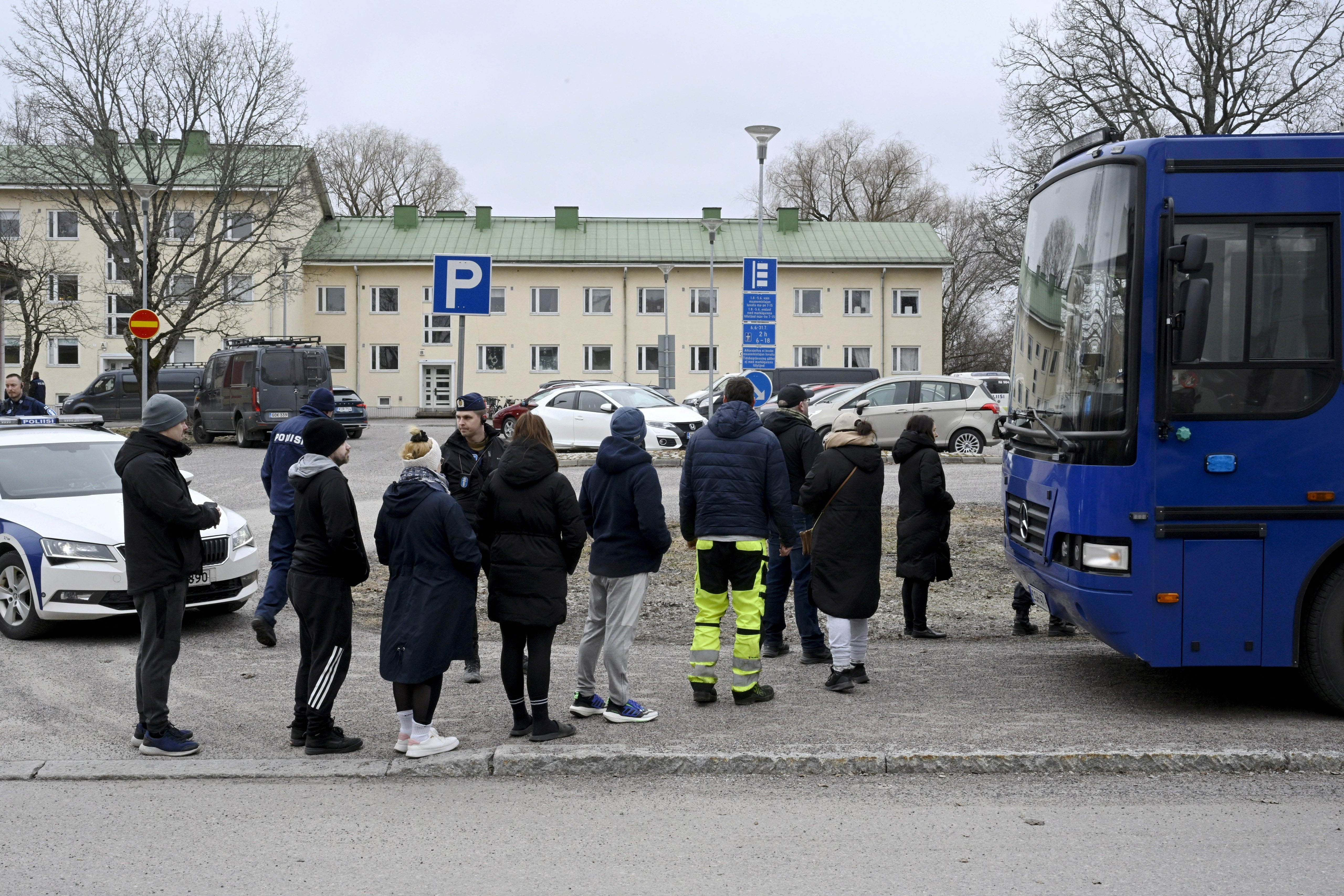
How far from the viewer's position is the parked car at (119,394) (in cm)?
3694

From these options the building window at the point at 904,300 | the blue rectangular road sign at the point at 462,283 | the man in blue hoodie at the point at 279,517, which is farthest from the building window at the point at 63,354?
the man in blue hoodie at the point at 279,517

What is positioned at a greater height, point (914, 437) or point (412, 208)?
point (412, 208)

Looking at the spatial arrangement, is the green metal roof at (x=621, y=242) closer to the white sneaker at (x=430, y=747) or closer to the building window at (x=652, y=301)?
the building window at (x=652, y=301)

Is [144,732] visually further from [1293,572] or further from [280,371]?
[280,371]

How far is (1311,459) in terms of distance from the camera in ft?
20.0

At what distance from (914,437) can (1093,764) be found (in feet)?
11.9

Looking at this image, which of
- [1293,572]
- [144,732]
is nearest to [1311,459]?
[1293,572]

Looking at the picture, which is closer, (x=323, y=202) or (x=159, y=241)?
(x=159, y=241)

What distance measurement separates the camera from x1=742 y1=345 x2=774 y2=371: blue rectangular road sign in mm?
18516

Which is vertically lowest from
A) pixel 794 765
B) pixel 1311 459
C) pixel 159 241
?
pixel 794 765

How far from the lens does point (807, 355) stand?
54.3 m

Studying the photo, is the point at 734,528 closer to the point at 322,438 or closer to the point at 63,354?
the point at 322,438

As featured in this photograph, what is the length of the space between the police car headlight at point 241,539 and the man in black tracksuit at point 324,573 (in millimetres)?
3465

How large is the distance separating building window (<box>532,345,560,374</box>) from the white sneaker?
48908mm
